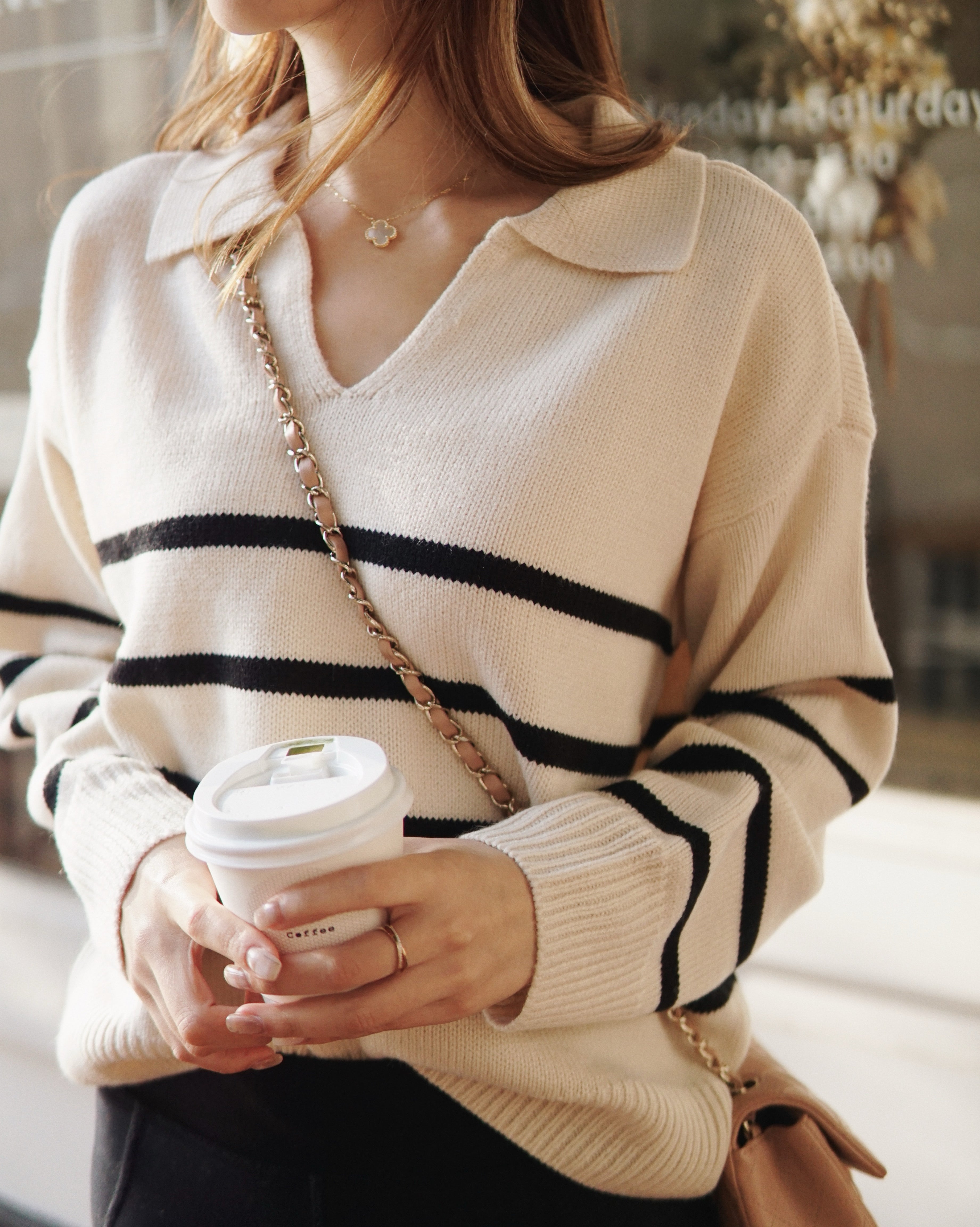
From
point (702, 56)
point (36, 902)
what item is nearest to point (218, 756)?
point (702, 56)

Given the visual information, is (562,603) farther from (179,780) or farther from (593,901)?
(179,780)

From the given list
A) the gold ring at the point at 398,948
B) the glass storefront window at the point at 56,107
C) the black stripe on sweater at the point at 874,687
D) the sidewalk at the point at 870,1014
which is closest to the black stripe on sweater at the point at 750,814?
the black stripe on sweater at the point at 874,687

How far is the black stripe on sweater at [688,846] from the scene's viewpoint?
0.75 meters

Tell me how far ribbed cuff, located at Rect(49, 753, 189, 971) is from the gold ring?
0.21 metres

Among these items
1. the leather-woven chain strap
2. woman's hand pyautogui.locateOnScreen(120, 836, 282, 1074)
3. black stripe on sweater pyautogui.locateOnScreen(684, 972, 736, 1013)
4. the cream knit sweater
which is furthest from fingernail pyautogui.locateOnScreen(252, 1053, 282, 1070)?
black stripe on sweater pyautogui.locateOnScreen(684, 972, 736, 1013)

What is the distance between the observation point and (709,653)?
85cm

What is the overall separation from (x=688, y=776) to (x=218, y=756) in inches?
12.9

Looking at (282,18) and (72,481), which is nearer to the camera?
(282,18)

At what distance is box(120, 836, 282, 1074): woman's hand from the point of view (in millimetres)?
588

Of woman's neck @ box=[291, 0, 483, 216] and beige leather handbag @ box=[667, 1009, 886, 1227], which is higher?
woman's neck @ box=[291, 0, 483, 216]

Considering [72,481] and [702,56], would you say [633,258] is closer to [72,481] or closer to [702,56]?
[72,481]

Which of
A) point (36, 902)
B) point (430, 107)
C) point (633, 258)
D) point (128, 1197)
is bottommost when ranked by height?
point (36, 902)

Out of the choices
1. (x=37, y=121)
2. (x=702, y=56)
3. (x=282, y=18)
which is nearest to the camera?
(x=282, y=18)

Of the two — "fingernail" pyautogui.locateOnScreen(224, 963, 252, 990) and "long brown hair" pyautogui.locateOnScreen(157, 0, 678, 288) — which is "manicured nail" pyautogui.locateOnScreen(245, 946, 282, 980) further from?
"long brown hair" pyautogui.locateOnScreen(157, 0, 678, 288)
